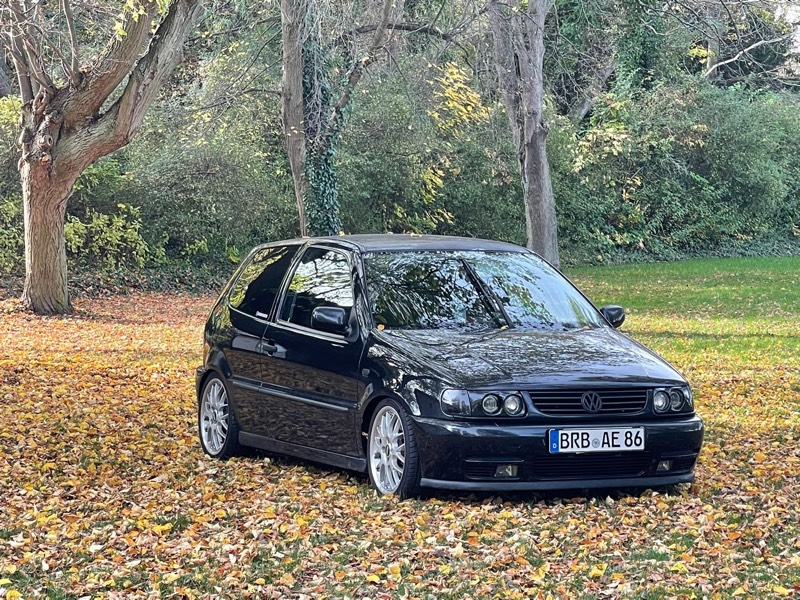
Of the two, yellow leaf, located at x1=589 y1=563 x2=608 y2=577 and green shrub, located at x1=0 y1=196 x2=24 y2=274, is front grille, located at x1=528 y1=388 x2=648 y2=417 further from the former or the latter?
green shrub, located at x1=0 y1=196 x2=24 y2=274

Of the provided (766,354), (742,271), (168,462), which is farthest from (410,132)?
(168,462)

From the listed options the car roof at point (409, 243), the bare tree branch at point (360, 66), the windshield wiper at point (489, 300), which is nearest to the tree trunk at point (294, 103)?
the bare tree branch at point (360, 66)

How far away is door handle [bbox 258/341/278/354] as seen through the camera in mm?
9164

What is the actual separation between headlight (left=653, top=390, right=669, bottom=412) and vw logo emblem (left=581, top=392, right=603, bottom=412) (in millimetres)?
397

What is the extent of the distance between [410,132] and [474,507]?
26.9 meters

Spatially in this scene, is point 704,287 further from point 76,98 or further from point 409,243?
point 409,243

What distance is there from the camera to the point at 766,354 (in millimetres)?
17297

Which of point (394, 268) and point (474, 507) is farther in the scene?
point (394, 268)

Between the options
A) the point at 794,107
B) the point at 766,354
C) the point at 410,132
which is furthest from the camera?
the point at 794,107

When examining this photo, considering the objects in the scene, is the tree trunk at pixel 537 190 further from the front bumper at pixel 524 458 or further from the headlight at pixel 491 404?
the headlight at pixel 491 404

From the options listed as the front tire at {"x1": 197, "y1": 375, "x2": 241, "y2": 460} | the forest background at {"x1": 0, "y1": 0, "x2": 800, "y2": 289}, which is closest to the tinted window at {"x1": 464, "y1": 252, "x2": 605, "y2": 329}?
the front tire at {"x1": 197, "y1": 375, "x2": 241, "y2": 460}

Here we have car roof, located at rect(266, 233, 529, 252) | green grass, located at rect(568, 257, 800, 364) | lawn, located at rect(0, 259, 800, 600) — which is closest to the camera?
lawn, located at rect(0, 259, 800, 600)

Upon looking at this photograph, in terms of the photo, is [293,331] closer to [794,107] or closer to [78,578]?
[78,578]

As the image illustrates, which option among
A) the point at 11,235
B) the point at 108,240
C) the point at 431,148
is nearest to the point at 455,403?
the point at 11,235
